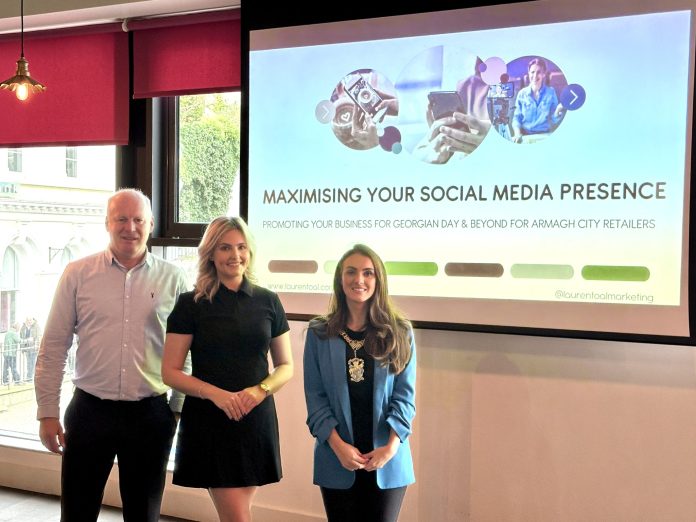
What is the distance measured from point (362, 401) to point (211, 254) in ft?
2.29

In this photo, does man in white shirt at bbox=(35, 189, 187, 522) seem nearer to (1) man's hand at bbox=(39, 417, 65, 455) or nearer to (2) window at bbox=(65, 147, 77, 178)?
(1) man's hand at bbox=(39, 417, 65, 455)

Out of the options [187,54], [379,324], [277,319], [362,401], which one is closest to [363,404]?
[362,401]

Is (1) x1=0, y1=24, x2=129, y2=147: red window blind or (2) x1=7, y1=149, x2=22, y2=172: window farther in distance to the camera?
(2) x1=7, y1=149, x2=22, y2=172: window

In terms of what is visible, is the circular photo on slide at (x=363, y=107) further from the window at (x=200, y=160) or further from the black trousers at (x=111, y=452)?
the black trousers at (x=111, y=452)

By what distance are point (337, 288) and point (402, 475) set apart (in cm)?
65

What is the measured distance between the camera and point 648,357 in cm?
282

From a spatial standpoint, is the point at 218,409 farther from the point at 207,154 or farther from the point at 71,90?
the point at 71,90

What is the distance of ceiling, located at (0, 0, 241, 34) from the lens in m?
3.50

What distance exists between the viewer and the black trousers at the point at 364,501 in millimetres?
2291

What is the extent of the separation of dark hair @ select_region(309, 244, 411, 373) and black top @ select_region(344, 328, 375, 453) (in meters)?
0.04

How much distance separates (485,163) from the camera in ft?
9.68

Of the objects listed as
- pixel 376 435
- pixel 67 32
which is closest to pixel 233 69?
pixel 67 32

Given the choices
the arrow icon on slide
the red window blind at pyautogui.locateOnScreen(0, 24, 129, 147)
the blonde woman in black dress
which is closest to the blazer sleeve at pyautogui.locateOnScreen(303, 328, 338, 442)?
the blonde woman in black dress

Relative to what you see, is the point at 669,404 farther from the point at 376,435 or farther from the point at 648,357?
the point at 376,435
